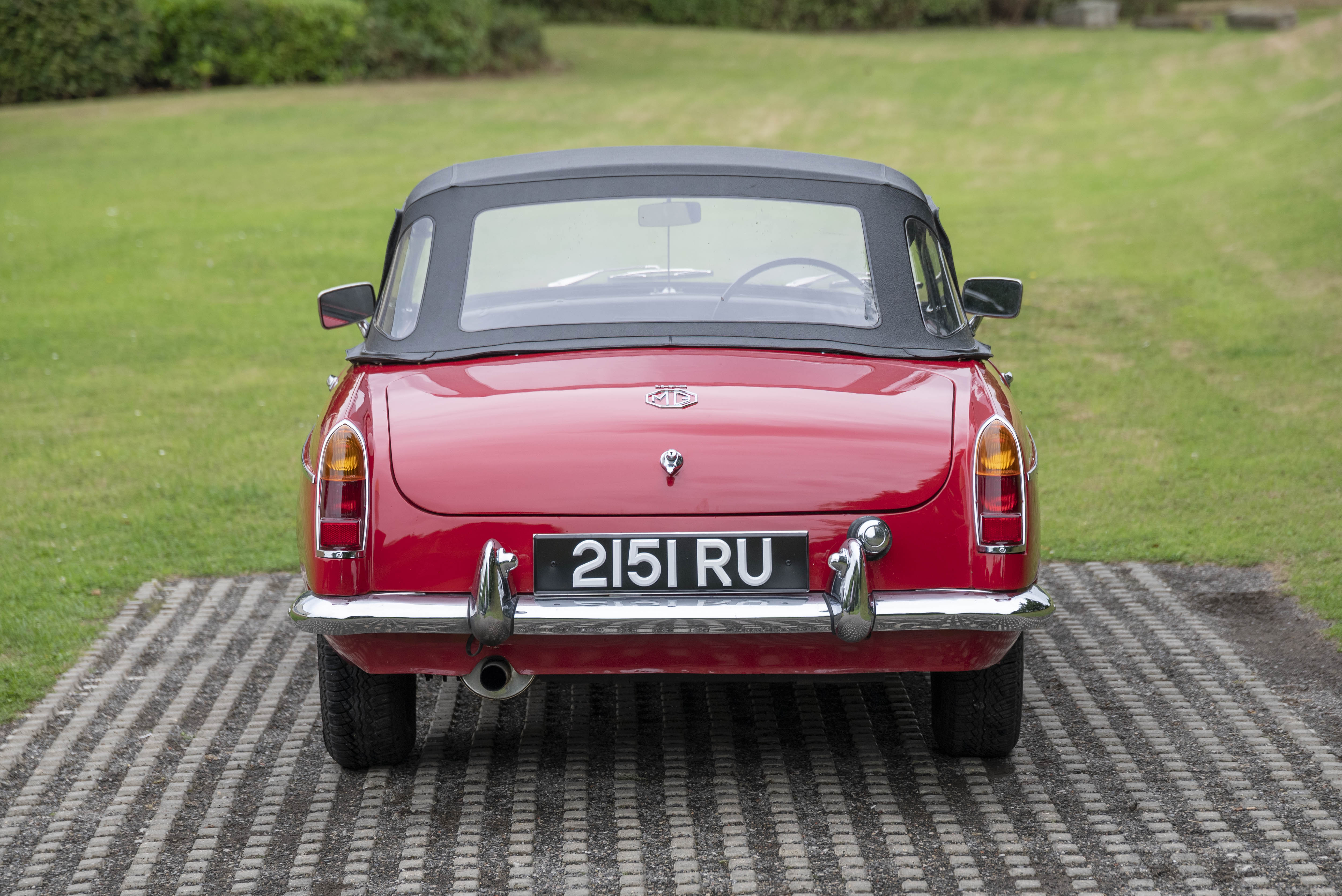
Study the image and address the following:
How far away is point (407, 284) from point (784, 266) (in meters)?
1.15

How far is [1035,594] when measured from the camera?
11.8 feet

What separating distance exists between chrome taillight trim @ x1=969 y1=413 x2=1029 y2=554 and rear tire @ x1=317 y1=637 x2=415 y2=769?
160cm

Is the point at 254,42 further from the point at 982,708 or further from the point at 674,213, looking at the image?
the point at 982,708

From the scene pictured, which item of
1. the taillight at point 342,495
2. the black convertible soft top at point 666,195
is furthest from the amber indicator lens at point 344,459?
the black convertible soft top at point 666,195

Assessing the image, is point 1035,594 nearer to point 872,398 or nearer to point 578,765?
point 872,398

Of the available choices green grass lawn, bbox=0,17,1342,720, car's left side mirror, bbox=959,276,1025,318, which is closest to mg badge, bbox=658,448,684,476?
car's left side mirror, bbox=959,276,1025,318

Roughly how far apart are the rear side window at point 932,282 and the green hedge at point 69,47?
2285 centimetres

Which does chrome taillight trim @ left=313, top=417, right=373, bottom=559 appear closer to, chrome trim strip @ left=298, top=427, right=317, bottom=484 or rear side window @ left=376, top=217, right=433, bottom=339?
chrome trim strip @ left=298, top=427, right=317, bottom=484

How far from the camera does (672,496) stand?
3.46 m

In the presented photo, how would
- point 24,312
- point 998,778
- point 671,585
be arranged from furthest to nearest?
point 24,312, point 998,778, point 671,585

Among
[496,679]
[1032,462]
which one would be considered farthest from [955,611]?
[496,679]

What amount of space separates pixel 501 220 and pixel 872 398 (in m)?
1.35

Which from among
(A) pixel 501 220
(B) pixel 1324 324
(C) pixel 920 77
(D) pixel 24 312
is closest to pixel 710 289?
(A) pixel 501 220

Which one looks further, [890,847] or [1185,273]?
[1185,273]
